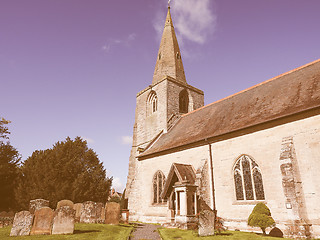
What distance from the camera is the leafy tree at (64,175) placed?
2092 cm

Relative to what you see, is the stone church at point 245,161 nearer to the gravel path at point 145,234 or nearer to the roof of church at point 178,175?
the roof of church at point 178,175

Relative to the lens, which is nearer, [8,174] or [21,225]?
[21,225]

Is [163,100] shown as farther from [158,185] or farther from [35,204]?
[35,204]

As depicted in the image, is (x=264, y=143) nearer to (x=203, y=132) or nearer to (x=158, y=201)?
(x=203, y=132)

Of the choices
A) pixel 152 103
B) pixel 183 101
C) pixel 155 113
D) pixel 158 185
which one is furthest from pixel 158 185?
pixel 183 101

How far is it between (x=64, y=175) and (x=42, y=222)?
12.9 m

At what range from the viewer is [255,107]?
51.5ft

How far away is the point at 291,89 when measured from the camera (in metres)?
14.7

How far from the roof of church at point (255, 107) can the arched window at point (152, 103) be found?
20.9 ft

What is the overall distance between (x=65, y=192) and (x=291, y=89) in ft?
70.9

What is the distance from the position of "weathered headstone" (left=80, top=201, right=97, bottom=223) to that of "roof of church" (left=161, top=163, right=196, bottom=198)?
531cm

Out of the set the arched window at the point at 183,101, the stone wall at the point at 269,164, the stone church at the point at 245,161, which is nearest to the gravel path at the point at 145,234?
the stone church at the point at 245,161

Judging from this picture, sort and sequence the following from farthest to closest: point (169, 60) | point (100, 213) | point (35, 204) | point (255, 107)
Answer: point (169, 60) → point (35, 204) → point (100, 213) → point (255, 107)

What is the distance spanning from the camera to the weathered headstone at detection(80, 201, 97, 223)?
15.5 metres
